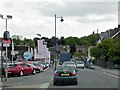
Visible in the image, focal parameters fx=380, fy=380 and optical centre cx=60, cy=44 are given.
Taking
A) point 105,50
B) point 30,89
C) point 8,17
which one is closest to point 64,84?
point 30,89

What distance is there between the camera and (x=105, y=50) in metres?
75.0

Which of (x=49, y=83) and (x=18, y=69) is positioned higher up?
(x=18, y=69)

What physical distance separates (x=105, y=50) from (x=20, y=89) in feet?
176

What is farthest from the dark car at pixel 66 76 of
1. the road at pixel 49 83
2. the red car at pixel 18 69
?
the red car at pixel 18 69

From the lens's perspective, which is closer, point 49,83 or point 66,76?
point 66,76

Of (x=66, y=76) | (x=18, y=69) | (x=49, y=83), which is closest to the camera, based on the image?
(x=66, y=76)

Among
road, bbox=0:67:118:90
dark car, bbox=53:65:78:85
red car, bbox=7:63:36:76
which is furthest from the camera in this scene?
red car, bbox=7:63:36:76

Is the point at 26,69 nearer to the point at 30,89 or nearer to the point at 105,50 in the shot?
the point at 30,89

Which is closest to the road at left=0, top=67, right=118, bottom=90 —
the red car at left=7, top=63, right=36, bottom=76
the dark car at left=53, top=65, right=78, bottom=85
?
the dark car at left=53, top=65, right=78, bottom=85

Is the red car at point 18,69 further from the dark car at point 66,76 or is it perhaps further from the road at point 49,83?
the dark car at point 66,76

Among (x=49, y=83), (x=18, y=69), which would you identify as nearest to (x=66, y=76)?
(x=49, y=83)

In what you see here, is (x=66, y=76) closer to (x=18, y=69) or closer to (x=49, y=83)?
(x=49, y=83)

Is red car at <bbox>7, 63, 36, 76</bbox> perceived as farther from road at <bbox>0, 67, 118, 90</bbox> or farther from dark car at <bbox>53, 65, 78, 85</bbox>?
dark car at <bbox>53, 65, 78, 85</bbox>

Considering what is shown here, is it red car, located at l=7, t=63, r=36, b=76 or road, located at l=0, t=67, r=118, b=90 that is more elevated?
red car, located at l=7, t=63, r=36, b=76
